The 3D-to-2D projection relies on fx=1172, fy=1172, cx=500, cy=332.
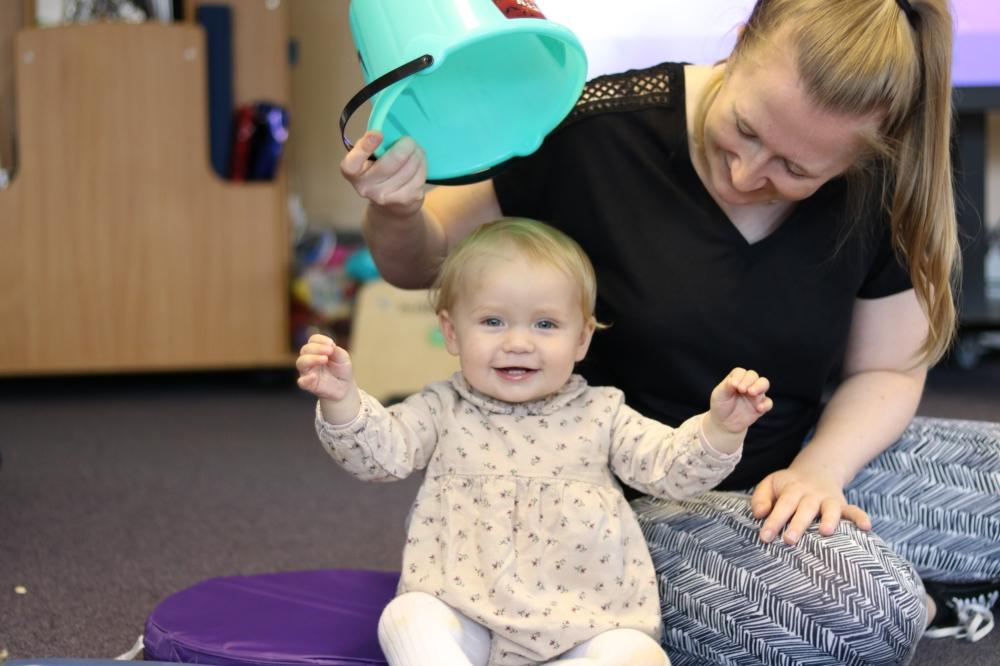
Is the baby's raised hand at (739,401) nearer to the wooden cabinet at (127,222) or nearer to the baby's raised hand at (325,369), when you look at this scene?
the baby's raised hand at (325,369)

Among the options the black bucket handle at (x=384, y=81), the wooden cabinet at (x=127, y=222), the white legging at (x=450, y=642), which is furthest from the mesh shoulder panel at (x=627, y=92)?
the wooden cabinet at (x=127, y=222)

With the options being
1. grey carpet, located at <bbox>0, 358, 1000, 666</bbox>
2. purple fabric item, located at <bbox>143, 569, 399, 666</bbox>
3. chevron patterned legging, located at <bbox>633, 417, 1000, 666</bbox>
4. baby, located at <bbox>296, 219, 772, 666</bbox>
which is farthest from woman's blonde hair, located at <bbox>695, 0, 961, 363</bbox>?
purple fabric item, located at <bbox>143, 569, 399, 666</bbox>

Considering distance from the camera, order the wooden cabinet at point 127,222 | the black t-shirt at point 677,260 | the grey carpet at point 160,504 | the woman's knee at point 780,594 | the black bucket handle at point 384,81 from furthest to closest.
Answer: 1. the wooden cabinet at point 127,222
2. the grey carpet at point 160,504
3. the black t-shirt at point 677,260
4. the woman's knee at point 780,594
5. the black bucket handle at point 384,81

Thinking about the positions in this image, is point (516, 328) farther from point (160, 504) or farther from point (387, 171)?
point (160, 504)

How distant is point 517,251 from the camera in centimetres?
107

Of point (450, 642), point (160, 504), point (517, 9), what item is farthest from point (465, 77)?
point (160, 504)

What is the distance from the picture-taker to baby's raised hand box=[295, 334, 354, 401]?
0.94 m

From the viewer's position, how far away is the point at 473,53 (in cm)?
103

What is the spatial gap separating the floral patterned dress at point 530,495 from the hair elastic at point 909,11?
42 centimetres

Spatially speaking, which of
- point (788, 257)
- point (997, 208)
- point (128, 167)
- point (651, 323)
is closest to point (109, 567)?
point (651, 323)

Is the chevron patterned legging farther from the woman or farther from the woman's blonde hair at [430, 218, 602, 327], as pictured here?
the woman's blonde hair at [430, 218, 602, 327]

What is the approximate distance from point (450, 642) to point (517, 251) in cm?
35

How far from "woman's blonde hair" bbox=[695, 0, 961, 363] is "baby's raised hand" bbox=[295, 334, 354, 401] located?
1.43ft

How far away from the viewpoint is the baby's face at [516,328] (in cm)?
105
